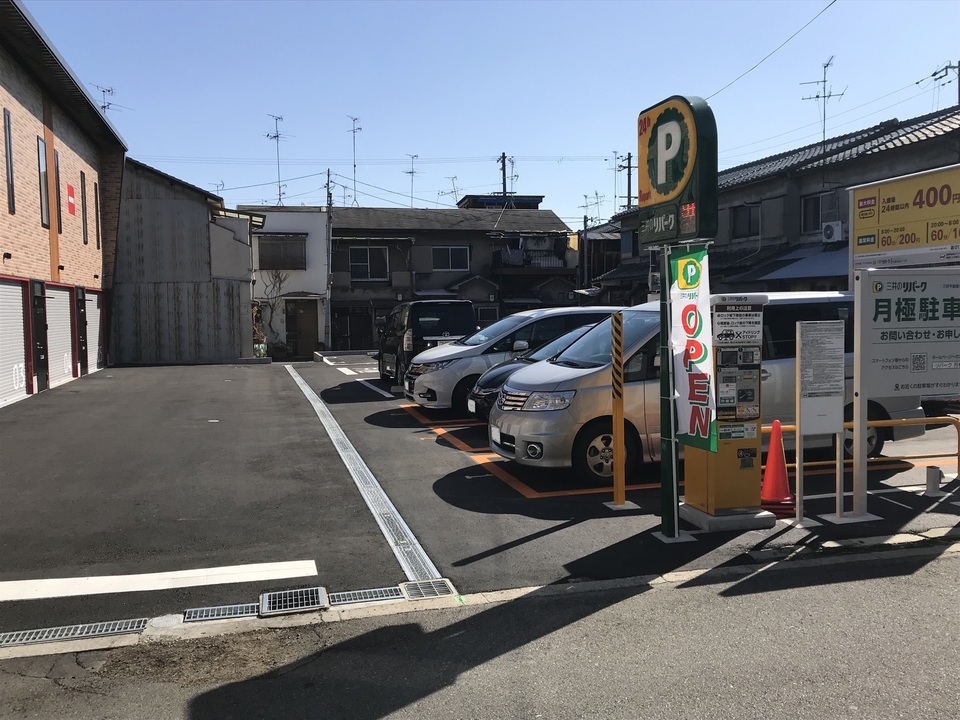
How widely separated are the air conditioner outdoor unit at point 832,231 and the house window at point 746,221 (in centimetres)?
364

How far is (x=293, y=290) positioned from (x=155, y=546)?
3138 centimetres

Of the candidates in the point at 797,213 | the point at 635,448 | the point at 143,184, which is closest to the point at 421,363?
the point at 635,448

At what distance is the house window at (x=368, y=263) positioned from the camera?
37.5 m

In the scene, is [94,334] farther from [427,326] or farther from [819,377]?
[819,377]

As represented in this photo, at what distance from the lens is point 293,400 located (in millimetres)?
14750

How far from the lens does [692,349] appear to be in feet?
18.5

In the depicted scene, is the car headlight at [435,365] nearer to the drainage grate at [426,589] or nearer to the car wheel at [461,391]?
the car wheel at [461,391]

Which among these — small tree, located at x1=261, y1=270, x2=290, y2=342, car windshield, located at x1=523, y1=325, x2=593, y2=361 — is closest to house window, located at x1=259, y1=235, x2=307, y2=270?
small tree, located at x1=261, y1=270, x2=290, y2=342

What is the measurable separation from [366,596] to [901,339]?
4883 millimetres

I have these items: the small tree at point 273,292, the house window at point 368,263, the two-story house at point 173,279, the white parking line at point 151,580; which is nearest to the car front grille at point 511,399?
the white parking line at point 151,580

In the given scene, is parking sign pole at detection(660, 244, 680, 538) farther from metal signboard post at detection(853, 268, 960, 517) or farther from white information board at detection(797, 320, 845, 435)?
metal signboard post at detection(853, 268, 960, 517)

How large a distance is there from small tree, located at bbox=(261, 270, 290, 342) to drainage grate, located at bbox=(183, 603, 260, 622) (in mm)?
32526

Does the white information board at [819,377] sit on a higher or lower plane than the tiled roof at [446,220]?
lower

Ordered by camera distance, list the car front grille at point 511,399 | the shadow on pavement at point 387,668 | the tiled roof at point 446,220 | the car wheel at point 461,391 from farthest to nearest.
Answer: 1. the tiled roof at point 446,220
2. the car wheel at point 461,391
3. the car front grille at point 511,399
4. the shadow on pavement at point 387,668
